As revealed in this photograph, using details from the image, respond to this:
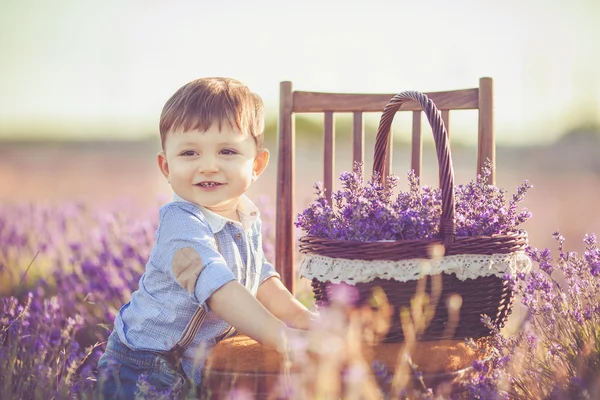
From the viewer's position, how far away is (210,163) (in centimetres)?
193

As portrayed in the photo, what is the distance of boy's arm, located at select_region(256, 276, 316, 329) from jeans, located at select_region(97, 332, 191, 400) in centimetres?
41

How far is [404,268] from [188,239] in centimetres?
62

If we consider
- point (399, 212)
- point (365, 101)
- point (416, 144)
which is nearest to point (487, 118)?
point (416, 144)

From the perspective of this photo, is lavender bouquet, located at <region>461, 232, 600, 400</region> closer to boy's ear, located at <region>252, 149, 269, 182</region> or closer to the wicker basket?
the wicker basket

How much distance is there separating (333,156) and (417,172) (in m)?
0.37

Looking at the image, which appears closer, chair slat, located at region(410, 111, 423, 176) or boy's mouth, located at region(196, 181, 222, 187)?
boy's mouth, located at region(196, 181, 222, 187)

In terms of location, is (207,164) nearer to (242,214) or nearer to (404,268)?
(242,214)

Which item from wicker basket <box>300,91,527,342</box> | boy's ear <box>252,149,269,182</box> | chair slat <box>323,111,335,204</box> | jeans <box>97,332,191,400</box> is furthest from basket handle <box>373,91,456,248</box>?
jeans <box>97,332,191,400</box>

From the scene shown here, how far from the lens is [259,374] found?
1.79m

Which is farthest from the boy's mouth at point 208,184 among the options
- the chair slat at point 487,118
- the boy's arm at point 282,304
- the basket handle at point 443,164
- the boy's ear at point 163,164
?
the chair slat at point 487,118

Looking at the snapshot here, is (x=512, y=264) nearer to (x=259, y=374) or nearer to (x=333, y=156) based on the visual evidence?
(x=259, y=374)

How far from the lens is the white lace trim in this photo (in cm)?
179

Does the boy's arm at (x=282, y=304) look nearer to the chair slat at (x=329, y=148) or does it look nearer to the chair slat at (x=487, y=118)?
the chair slat at (x=329, y=148)

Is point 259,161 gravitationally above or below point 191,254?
above
